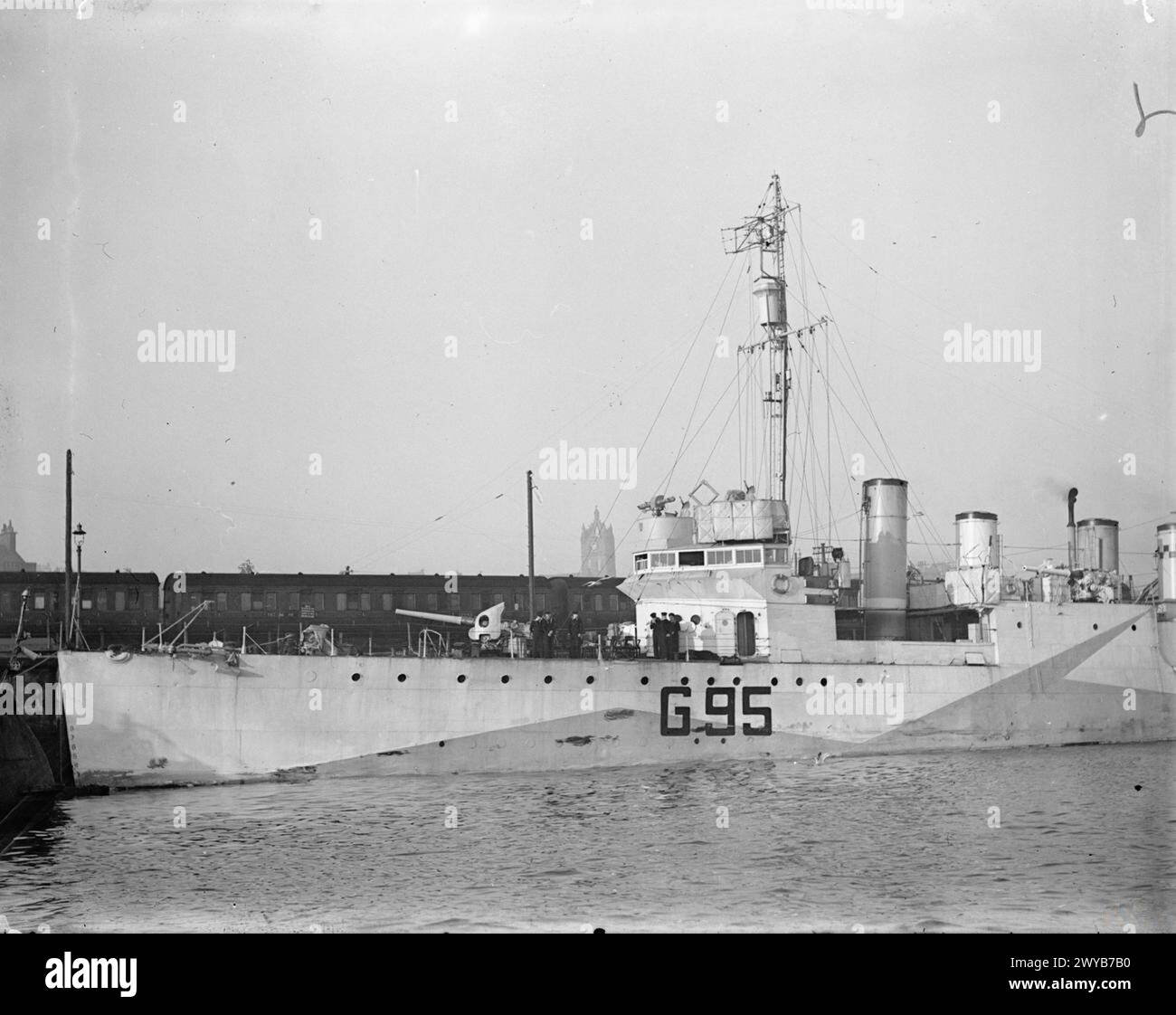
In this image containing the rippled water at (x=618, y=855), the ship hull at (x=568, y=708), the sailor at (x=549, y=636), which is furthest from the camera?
the sailor at (x=549, y=636)

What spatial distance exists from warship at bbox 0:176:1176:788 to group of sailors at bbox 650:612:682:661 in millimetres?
45

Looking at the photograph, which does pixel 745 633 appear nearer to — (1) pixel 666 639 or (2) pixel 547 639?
(1) pixel 666 639

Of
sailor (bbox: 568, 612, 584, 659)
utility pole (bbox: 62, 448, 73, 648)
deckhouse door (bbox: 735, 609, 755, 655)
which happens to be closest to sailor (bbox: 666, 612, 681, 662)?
deckhouse door (bbox: 735, 609, 755, 655)

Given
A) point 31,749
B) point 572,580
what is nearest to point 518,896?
point 31,749

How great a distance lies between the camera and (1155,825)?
16.8 meters

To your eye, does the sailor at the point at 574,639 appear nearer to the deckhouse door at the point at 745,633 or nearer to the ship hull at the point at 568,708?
the ship hull at the point at 568,708

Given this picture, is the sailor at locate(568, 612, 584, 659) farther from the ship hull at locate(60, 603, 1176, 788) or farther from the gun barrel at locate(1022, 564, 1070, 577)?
the gun barrel at locate(1022, 564, 1070, 577)

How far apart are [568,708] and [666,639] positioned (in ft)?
8.36

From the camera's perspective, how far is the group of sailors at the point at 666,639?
23.0 meters

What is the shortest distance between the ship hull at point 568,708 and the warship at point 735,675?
0.04 m

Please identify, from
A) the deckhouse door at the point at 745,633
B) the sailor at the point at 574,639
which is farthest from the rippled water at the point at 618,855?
the deckhouse door at the point at 745,633
